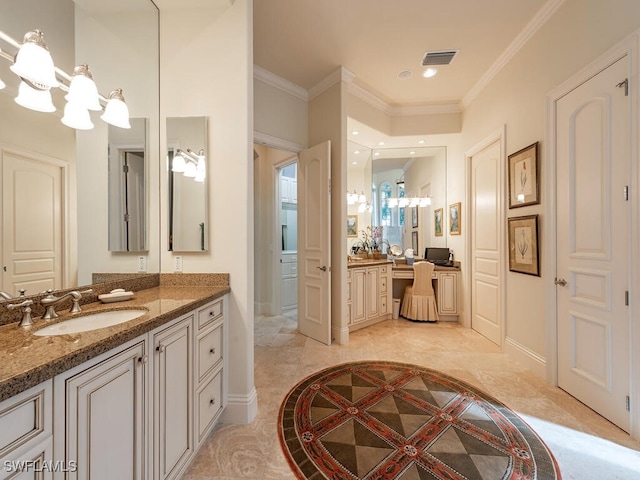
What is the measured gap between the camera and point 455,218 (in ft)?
12.5

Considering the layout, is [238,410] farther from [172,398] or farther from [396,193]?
[396,193]

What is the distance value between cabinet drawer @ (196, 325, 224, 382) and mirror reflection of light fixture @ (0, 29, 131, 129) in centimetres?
126

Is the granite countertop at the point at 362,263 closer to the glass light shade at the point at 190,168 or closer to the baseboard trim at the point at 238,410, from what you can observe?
the baseboard trim at the point at 238,410

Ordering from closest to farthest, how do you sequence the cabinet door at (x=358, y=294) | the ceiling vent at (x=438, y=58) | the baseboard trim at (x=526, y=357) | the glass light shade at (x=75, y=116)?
the glass light shade at (x=75, y=116)
the baseboard trim at (x=526, y=357)
the ceiling vent at (x=438, y=58)
the cabinet door at (x=358, y=294)

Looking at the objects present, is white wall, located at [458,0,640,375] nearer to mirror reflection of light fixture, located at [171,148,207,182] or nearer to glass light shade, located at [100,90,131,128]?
mirror reflection of light fixture, located at [171,148,207,182]

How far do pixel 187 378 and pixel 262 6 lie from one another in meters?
2.88

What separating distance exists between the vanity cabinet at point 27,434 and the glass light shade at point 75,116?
3.80 feet

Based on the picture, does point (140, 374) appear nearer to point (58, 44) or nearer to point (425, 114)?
point (58, 44)

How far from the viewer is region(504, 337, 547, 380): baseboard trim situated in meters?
2.26

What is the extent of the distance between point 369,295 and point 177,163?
2858mm

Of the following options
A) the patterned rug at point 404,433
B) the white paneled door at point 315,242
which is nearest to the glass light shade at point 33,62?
the patterned rug at point 404,433

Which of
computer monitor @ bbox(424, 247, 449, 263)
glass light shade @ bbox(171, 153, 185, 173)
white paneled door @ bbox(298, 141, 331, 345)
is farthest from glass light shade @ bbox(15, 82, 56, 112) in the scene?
computer monitor @ bbox(424, 247, 449, 263)

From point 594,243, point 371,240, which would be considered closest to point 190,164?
point 594,243

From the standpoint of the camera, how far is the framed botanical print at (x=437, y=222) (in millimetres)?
4152
